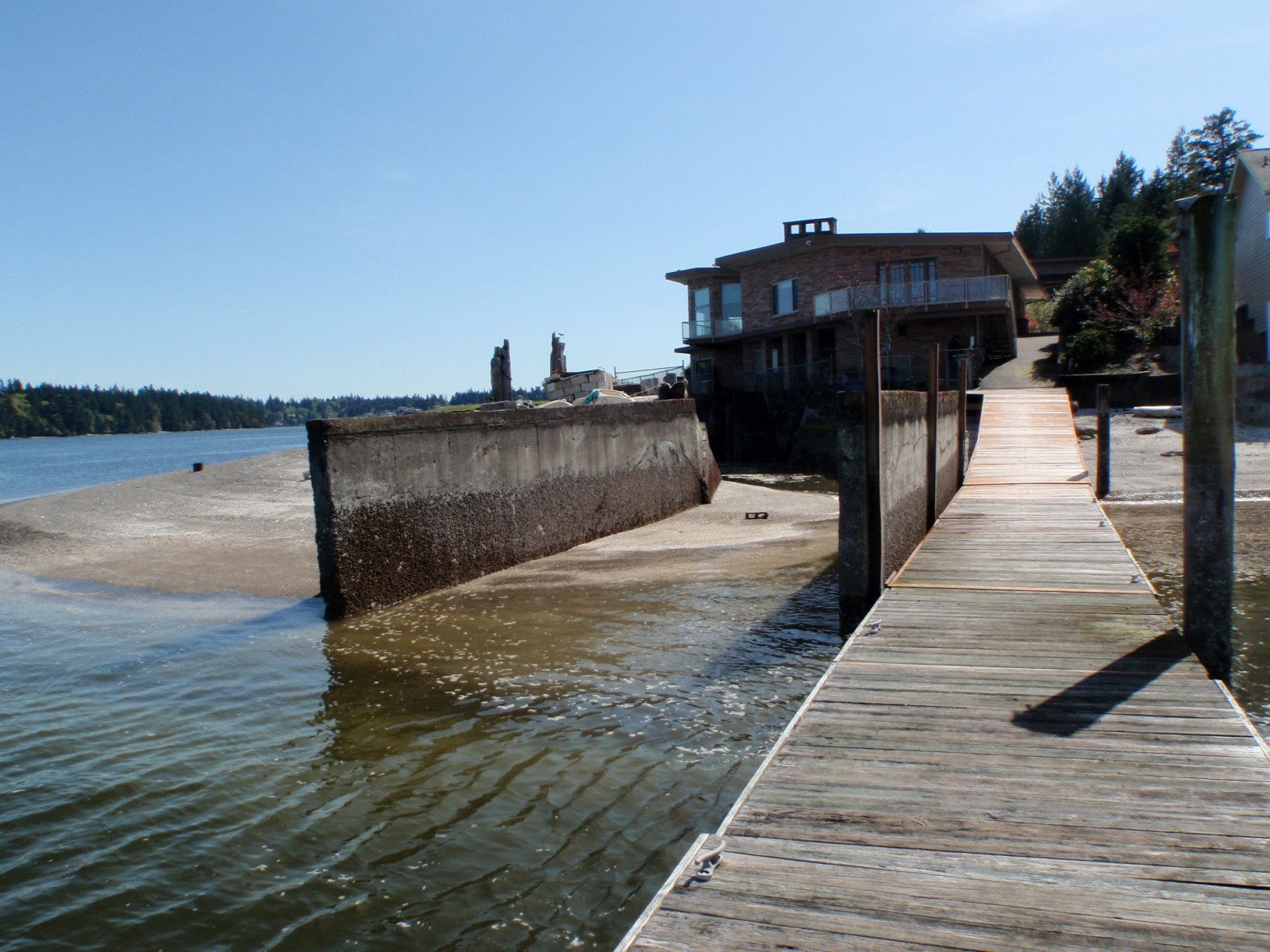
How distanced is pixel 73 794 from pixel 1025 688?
17.0ft

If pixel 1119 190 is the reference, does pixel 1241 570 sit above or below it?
below

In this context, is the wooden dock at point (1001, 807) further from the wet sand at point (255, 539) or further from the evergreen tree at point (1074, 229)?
the evergreen tree at point (1074, 229)

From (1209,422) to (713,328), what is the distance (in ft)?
131

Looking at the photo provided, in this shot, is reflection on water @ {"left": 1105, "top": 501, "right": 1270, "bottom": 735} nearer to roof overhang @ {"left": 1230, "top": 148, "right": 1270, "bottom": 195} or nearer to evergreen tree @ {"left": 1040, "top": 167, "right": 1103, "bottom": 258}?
roof overhang @ {"left": 1230, "top": 148, "right": 1270, "bottom": 195}

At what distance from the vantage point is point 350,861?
4469mm

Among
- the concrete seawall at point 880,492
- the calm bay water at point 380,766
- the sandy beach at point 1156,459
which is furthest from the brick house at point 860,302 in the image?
the calm bay water at point 380,766

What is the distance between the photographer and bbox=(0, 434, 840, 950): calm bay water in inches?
160

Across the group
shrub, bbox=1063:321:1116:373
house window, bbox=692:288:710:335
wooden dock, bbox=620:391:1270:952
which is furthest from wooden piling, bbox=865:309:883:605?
house window, bbox=692:288:710:335

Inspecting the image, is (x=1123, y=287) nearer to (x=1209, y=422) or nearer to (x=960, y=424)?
(x=960, y=424)

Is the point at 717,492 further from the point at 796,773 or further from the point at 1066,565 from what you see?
the point at 796,773

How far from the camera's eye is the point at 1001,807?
3.43 meters

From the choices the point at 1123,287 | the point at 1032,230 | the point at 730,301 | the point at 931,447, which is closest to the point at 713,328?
the point at 730,301

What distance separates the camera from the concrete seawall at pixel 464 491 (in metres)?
9.73

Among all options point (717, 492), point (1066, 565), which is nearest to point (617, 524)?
point (717, 492)
